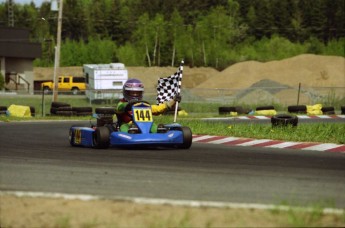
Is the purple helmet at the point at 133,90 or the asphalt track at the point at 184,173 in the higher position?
the purple helmet at the point at 133,90

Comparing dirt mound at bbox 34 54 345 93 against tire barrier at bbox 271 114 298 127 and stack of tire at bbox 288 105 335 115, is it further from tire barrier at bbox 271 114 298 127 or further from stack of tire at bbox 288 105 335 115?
tire barrier at bbox 271 114 298 127

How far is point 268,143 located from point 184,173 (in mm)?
5641

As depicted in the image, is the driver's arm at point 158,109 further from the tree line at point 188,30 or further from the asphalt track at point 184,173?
the tree line at point 188,30

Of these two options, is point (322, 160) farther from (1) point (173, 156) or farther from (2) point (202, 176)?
(2) point (202, 176)

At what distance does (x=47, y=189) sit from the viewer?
7488 millimetres

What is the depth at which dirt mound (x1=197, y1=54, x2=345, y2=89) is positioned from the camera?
5803 centimetres

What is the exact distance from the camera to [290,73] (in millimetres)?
60406

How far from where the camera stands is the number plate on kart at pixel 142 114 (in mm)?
12601

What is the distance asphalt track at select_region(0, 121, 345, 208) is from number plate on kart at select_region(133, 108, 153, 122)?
527mm

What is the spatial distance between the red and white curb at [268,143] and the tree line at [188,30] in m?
78.2

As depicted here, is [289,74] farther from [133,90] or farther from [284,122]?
[133,90]

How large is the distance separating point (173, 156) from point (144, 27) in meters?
94.2

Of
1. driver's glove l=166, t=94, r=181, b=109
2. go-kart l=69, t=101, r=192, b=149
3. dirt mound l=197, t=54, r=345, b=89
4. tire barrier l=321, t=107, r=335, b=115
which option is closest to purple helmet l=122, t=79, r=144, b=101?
go-kart l=69, t=101, r=192, b=149

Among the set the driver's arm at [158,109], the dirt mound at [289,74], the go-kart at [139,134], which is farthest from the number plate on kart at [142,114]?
the dirt mound at [289,74]
